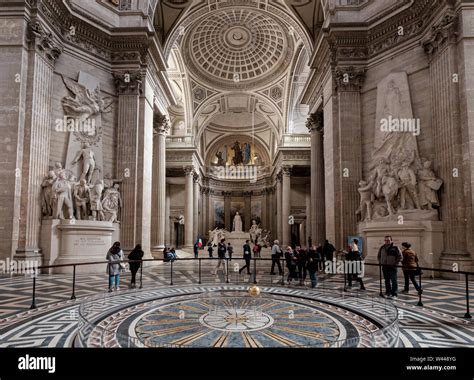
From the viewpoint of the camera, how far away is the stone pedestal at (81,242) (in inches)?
428

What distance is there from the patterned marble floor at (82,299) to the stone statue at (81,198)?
112 inches

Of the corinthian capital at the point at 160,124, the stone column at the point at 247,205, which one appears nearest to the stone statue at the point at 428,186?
the corinthian capital at the point at 160,124

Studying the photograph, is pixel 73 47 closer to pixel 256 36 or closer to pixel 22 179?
pixel 22 179

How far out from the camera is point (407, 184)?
10.7 meters

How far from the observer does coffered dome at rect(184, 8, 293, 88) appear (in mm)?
24078

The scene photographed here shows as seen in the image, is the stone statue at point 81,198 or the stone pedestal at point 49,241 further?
the stone statue at point 81,198

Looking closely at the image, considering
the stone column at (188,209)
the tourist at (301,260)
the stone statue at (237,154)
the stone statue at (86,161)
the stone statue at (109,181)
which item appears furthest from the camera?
the stone statue at (237,154)

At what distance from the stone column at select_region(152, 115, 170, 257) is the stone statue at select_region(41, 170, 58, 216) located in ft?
23.6

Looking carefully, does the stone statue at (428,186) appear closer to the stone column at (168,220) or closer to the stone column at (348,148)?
the stone column at (348,148)

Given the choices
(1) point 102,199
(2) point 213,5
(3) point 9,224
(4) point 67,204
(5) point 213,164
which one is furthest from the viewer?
(5) point 213,164

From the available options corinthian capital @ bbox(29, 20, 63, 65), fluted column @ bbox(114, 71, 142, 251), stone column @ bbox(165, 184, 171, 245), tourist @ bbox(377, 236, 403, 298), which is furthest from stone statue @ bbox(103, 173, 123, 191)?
stone column @ bbox(165, 184, 171, 245)
